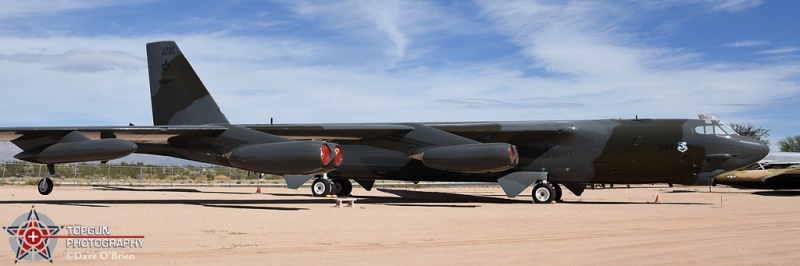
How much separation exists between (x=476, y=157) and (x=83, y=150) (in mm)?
9931

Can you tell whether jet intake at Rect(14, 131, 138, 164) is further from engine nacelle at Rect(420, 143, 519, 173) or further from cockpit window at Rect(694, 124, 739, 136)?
cockpit window at Rect(694, 124, 739, 136)

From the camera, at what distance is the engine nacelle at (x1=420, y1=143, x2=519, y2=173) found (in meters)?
19.2

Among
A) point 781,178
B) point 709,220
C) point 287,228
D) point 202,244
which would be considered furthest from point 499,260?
point 781,178

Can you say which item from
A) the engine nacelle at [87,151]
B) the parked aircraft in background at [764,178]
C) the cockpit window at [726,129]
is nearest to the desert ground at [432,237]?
the engine nacelle at [87,151]

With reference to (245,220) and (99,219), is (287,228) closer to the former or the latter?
(245,220)

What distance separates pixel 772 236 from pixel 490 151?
8753 millimetres

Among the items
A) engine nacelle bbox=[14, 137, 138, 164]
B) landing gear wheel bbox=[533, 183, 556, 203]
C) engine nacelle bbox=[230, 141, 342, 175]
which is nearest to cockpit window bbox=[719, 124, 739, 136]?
landing gear wheel bbox=[533, 183, 556, 203]

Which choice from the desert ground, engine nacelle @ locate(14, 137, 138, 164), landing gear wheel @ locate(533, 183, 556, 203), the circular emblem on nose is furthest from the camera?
landing gear wheel @ locate(533, 183, 556, 203)

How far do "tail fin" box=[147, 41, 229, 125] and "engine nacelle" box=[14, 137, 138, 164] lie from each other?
5.63 m

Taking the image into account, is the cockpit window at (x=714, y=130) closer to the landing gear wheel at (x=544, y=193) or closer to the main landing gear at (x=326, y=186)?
the landing gear wheel at (x=544, y=193)

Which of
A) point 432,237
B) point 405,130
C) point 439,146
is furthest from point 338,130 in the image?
point 432,237

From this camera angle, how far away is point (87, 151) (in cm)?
1747

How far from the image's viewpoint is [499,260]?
8297 mm

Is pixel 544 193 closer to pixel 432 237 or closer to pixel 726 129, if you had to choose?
pixel 726 129
